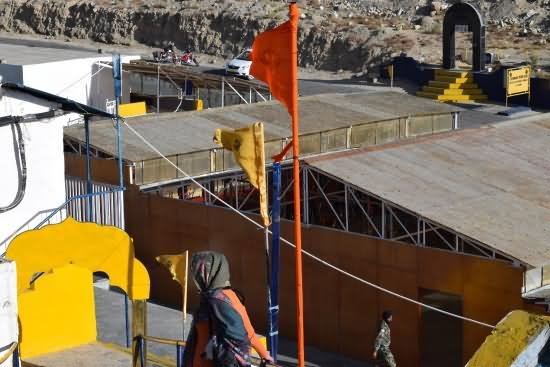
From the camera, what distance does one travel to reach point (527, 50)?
47.4 meters

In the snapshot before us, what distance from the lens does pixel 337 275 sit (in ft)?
56.4

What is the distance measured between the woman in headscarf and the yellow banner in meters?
31.3

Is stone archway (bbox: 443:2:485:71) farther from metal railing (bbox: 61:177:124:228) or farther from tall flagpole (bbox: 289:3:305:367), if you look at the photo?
tall flagpole (bbox: 289:3:305:367)

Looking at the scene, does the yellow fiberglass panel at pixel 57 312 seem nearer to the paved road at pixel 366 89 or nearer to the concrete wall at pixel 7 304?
the concrete wall at pixel 7 304

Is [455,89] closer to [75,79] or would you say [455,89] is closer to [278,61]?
[75,79]

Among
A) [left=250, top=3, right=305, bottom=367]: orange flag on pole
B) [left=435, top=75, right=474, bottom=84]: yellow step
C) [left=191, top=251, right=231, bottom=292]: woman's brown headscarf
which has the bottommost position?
[left=435, top=75, right=474, bottom=84]: yellow step

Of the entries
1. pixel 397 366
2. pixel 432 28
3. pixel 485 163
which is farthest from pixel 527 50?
pixel 397 366

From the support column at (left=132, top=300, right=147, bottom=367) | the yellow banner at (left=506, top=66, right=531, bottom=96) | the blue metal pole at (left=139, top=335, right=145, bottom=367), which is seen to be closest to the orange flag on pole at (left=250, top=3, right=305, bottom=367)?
the support column at (left=132, top=300, right=147, bottom=367)

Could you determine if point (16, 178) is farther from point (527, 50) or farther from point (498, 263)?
point (527, 50)

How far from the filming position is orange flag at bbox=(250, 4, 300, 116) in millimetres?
11562

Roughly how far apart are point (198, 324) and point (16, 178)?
945cm

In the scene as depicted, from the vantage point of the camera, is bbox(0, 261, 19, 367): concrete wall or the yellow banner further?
the yellow banner

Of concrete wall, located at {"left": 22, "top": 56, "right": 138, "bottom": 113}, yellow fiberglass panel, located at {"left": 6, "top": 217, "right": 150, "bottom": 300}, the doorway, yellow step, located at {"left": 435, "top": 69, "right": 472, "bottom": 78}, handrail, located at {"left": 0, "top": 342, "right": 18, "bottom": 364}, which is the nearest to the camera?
handrail, located at {"left": 0, "top": 342, "right": 18, "bottom": 364}

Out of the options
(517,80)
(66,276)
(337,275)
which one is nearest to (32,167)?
(66,276)
